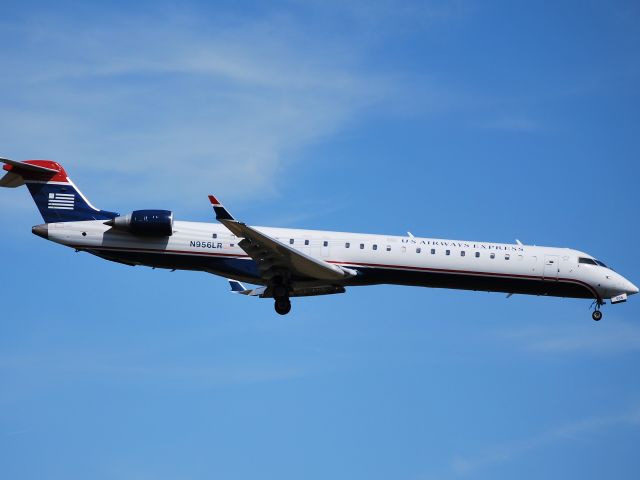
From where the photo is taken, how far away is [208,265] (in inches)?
1614

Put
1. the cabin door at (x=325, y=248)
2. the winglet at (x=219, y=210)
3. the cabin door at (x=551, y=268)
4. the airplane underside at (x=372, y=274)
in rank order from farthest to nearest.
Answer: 1. the cabin door at (x=551, y=268)
2. the cabin door at (x=325, y=248)
3. the airplane underside at (x=372, y=274)
4. the winglet at (x=219, y=210)

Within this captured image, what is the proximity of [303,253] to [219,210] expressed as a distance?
12.2ft

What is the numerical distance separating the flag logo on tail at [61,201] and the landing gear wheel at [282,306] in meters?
7.51

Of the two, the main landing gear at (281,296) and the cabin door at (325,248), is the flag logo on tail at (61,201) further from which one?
the cabin door at (325,248)

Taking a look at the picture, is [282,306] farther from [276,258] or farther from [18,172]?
[18,172]

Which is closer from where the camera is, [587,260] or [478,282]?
[478,282]

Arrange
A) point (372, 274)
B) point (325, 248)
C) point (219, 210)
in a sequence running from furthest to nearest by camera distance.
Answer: point (325, 248), point (372, 274), point (219, 210)

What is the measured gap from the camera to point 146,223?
40.4 meters

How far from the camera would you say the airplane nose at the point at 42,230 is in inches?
1610

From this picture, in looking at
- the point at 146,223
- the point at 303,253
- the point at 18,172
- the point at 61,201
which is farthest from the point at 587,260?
the point at 18,172

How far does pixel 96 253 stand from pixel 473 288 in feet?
40.7

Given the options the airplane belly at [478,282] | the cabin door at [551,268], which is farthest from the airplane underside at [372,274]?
the cabin door at [551,268]

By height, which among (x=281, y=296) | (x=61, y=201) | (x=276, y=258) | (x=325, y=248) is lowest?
(x=281, y=296)

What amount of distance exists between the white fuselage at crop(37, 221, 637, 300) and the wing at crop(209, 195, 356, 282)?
0.76 metres
